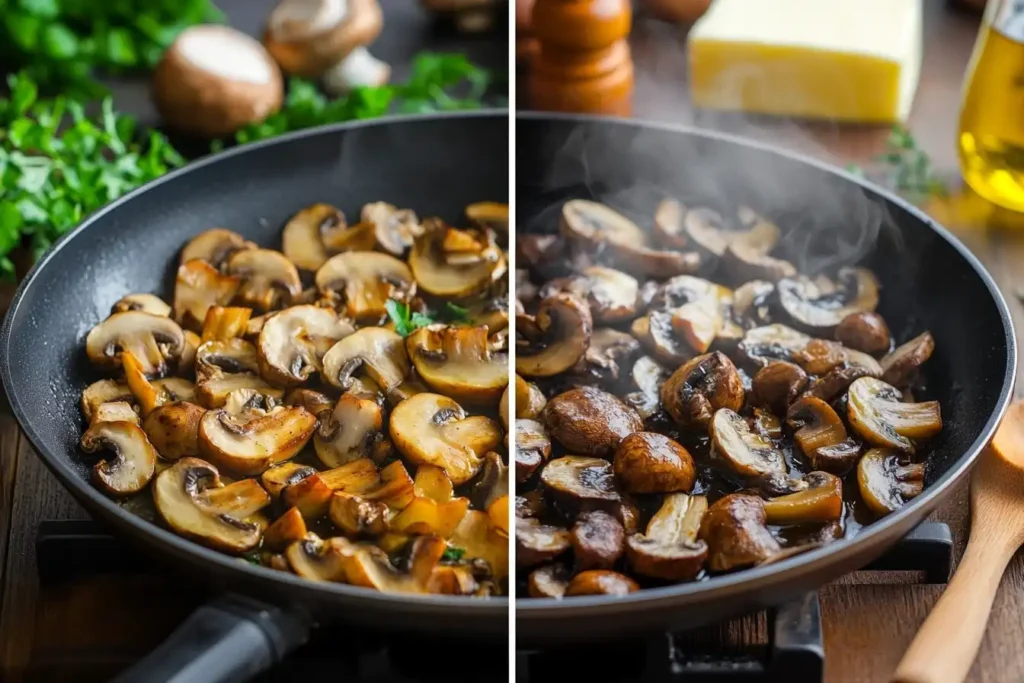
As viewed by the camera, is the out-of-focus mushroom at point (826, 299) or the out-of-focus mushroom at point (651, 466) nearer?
the out-of-focus mushroom at point (651, 466)

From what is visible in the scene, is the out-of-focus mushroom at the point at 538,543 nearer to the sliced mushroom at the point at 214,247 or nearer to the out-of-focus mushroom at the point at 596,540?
the out-of-focus mushroom at the point at 596,540

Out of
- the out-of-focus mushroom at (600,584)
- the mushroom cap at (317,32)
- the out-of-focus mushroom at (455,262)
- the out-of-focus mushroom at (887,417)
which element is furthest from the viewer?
the mushroom cap at (317,32)

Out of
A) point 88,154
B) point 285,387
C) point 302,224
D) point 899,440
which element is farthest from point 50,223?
point 899,440

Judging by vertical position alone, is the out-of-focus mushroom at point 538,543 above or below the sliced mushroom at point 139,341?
above

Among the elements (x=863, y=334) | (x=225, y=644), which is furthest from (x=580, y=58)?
(x=225, y=644)

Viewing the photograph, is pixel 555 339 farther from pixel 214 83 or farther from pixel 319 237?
pixel 214 83

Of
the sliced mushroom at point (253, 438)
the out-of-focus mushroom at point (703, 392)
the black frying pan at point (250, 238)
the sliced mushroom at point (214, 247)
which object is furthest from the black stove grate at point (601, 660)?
the sliced mushroom at point (214, 247)

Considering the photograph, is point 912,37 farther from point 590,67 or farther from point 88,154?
point 88,154

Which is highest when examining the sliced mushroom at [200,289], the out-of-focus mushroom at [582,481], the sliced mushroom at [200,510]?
the out-of-focus mushroom at [582,481]
